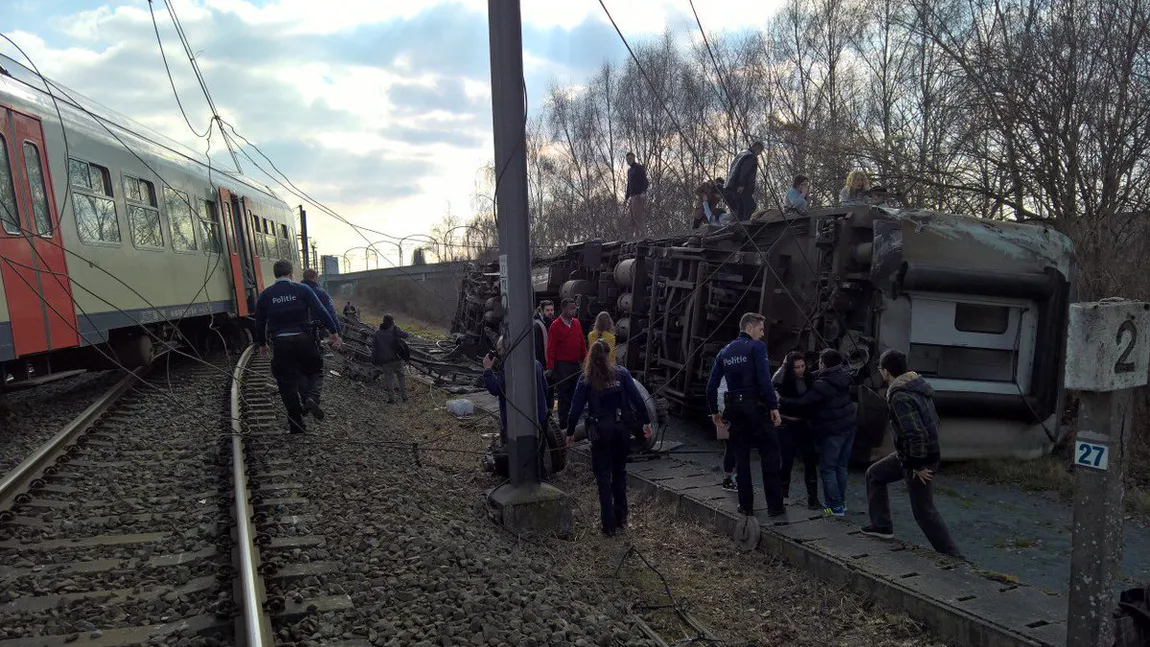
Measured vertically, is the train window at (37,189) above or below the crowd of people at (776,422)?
above

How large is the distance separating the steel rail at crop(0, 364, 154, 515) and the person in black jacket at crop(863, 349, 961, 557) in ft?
18.0

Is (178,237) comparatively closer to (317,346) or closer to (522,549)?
(317,346)

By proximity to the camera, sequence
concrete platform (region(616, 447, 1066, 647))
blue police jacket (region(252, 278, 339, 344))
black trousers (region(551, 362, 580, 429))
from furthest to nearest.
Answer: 1. black trousers (region(551, 362, 580, 429))
2. blue police jacket (region(252, 278, 339, 344))
3. concrete platform (region(616, 447, 1066, 647))

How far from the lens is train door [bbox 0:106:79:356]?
22.7 feet

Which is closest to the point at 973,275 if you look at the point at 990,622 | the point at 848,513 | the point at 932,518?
the point at 848,513

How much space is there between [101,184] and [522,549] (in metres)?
6.80

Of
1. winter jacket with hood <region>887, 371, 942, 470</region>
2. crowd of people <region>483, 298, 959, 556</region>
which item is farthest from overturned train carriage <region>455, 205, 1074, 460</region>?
winter jacket with hood <region>887, 371, 942, 470</region>

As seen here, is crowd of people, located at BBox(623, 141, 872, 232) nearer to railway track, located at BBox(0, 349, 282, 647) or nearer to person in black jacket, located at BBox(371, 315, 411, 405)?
person in black jacket, located at BBox(371, 315, 411, 405)

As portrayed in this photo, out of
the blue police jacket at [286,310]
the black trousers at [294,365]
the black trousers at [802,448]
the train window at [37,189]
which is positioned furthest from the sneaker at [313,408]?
the black trousers at [802,448]

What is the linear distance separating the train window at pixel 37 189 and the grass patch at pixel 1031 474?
9.16 metres

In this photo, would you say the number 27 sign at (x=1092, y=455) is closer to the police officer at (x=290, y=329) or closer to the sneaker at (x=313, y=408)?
the police officer at (x=290, y=329)

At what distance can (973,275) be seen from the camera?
8.34 m

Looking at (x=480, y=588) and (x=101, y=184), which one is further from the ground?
(x=101, y=184)

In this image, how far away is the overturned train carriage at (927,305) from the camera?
831 cm
